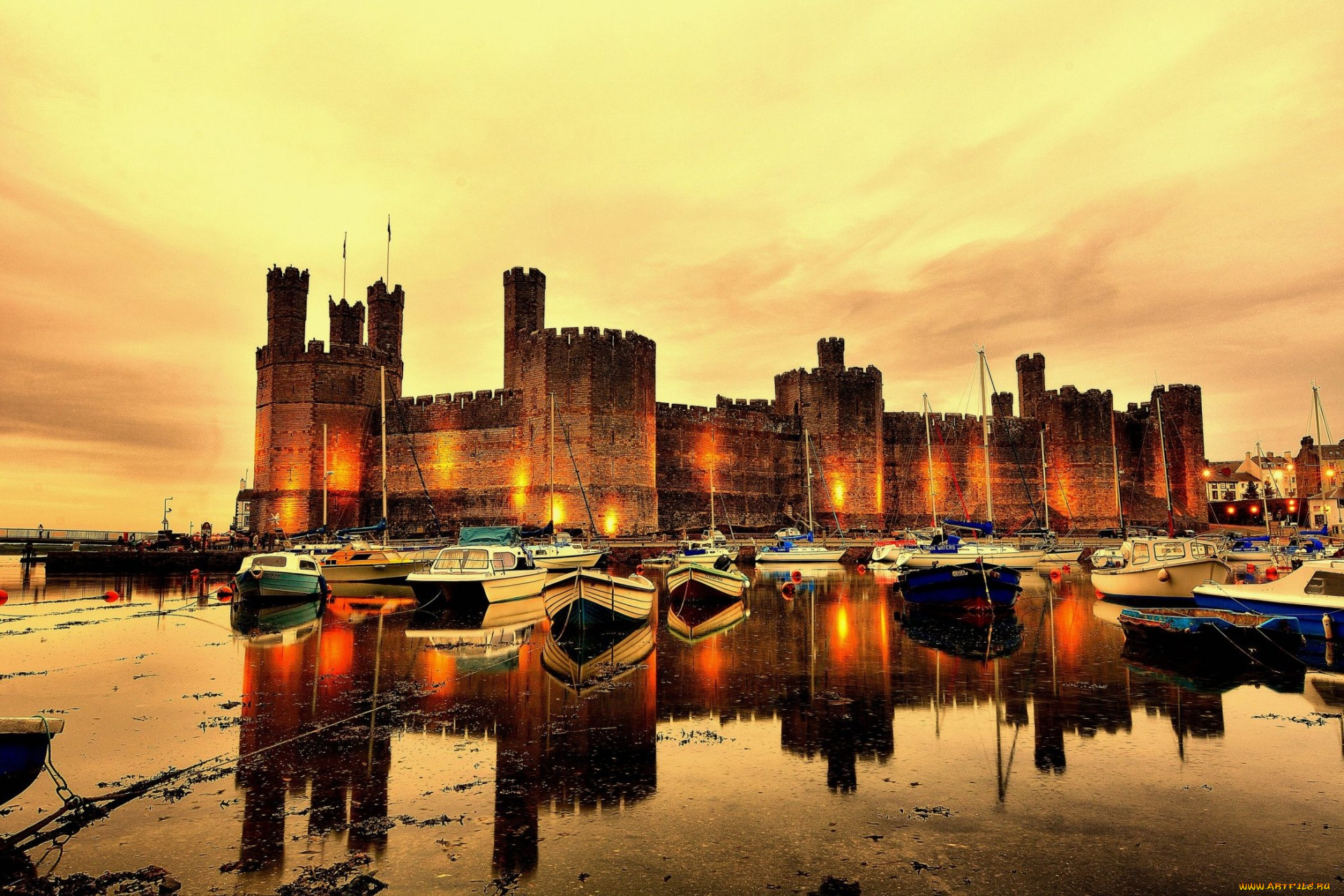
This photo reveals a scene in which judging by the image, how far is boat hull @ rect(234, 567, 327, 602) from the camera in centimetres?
2025

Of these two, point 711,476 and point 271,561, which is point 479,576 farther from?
point 711,476

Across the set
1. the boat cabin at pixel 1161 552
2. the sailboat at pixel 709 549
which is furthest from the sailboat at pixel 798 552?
the boat cabin at pixel 1161 552

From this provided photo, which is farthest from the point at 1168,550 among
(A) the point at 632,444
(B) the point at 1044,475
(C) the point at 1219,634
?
(B) the point at 1044,475

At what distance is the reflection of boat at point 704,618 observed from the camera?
1488 centimetres

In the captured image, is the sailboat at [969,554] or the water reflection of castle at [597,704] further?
the sailboat at [969,554]

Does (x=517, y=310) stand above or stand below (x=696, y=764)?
above

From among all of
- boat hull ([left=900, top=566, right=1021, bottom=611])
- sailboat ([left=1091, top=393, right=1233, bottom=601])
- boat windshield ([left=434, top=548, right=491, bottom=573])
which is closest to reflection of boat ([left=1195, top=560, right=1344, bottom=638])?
sailboat ([left=1091, top=393, right=1233, bottom=601])

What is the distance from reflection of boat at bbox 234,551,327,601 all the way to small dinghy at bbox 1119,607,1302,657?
1770 centimetres

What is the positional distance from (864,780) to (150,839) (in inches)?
180

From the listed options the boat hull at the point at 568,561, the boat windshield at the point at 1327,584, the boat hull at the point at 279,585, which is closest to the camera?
the boat windshield at the point at 1327,584

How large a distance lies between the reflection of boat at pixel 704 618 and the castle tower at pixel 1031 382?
37.6 m

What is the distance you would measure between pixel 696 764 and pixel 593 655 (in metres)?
5.71

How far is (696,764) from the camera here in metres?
6.50

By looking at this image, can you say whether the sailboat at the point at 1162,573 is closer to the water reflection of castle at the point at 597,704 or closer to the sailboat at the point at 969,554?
the sailboat at the point at 969,554
